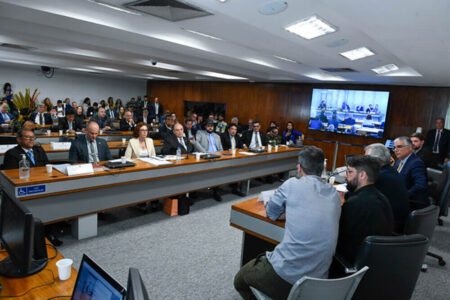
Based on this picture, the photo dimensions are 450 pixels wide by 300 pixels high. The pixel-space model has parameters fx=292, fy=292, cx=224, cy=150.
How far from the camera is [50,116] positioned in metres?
8.63

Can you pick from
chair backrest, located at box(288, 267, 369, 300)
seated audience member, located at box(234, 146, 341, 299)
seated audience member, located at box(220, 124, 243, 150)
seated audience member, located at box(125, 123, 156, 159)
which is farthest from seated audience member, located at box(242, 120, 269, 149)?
chair backrest, located at box(288, 267, 369, 300)

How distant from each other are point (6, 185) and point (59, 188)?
19.8 inches

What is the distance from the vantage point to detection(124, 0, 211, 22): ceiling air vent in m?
2.67

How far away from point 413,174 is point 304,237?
2.35 meters

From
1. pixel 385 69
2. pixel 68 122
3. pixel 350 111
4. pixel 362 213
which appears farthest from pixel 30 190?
pixel 350 111

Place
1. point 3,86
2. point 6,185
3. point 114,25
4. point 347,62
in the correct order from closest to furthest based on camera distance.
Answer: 1. point 6,185
2. point 114,25
3. point 347,62
4. point 3,86

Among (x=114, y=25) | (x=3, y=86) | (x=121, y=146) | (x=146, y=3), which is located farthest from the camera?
(x=3, y=86)

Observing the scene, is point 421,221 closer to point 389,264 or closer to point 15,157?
point 389,264

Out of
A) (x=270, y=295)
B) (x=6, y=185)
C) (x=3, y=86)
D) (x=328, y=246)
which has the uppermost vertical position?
(x=3, y=86)

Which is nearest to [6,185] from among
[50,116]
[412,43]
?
[412,43]

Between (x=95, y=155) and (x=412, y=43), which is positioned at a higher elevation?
(x=412, y=43)

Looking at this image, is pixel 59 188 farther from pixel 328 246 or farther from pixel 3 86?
pixel 3 86

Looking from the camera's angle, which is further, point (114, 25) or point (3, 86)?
point (3, 86)

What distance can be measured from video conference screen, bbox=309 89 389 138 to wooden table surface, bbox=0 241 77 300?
766cm
